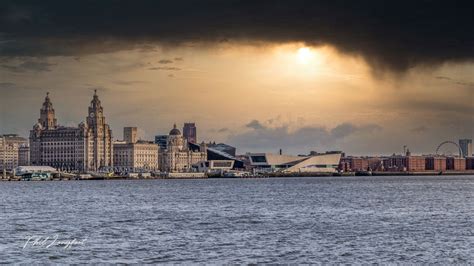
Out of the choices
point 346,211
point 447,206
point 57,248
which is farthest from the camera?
point 447,206

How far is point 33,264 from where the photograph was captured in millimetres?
39031

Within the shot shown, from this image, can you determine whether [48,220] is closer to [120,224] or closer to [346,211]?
[120,224]

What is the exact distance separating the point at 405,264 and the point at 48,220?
105ft

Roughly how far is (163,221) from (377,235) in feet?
→ 57.7

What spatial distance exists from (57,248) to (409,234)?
69.2 feet

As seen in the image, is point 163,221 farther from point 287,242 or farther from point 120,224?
point 287,242

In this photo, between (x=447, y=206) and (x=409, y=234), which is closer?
(x=409, y=234)

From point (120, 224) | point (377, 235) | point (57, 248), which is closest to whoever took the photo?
point (57, 248)

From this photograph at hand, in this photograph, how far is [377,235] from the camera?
5200cm

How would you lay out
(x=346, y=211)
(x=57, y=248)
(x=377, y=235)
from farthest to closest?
→ (x=346, y=211)
(x=377, y=235)
(x=57, y=248)

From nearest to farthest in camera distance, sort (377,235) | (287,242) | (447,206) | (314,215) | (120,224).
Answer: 1. (287,242)
2. (377,235)
3. (120,224)
4. (314,215)
5. (447,206)

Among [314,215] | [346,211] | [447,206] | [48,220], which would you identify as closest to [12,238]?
[48,220]

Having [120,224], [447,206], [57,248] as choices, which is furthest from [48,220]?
[447,206]

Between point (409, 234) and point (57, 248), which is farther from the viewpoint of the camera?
point (409, 234)
